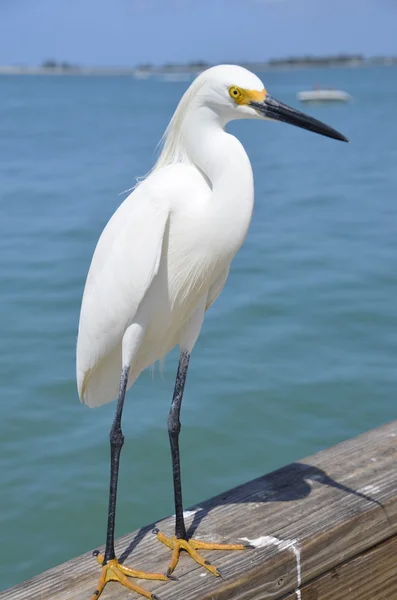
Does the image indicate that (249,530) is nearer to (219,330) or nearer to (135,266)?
(135,266)

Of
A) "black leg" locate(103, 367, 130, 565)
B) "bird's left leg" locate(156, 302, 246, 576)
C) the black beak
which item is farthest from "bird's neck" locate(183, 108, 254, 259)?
"black leg" locate(103, 367, 130, 565)

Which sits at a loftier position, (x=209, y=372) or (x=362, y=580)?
(x=362, y=580)

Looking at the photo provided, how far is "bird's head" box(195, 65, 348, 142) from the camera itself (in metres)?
2.41

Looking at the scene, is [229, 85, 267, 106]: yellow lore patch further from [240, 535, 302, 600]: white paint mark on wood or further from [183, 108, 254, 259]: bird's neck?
[240, 535, 302, 600]: white paint mark on wood

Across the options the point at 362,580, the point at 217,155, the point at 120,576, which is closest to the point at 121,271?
the point at 217,155

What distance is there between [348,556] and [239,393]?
15.2 ft

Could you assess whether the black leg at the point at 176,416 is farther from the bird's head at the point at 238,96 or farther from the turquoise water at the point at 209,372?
the turquoise water at the point at 209,372

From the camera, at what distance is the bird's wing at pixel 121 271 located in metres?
2.46

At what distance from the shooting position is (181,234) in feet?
8.16

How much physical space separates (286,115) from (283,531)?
1150 mm

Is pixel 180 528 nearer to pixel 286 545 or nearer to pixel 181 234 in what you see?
pixel 286 545

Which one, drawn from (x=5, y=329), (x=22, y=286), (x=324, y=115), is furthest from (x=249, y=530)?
(x=324, y=115)

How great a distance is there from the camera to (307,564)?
2135mm

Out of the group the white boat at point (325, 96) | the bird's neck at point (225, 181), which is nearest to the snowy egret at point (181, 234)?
the bird's neck at point (225, 181)
